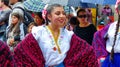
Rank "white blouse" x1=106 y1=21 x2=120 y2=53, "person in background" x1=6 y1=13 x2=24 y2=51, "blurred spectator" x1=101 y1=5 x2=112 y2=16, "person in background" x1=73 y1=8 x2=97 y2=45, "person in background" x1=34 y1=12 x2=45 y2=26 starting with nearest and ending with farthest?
"white blouse" x1=106 y1=21 x2=120 y2=53
"person in background" x1=34 y1=12 x2=45 y2=26
"person in background" x1=6 y1=13 x2=24 y2=51
"person in background" x1=73 y1=8 x2=97 y2=45
"blurred spectator" x1=101 y1=5 x2=112 y2=16

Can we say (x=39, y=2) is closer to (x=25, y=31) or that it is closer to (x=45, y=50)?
(x=25, y=31)

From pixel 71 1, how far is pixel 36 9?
147 cm

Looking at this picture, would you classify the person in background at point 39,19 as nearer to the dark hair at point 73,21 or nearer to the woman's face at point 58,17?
the woman's face at point 58,17

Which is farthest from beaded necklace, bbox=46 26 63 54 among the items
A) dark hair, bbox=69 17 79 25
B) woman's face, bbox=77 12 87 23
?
dark hair, bbox=69 17 79 25

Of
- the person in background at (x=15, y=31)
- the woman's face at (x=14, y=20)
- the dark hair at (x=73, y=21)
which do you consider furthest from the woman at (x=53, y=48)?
the dark hair at (x=73, y=21)

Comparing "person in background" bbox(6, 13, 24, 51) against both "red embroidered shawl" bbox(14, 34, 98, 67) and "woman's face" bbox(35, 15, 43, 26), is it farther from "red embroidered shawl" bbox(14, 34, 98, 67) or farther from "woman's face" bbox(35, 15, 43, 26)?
"red embroidered shawl" bbox(14, 34, 98, 67)

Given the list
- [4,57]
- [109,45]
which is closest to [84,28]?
[109,45]

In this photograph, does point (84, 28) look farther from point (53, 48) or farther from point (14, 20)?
point (53, 48)

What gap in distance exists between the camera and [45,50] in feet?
17.4

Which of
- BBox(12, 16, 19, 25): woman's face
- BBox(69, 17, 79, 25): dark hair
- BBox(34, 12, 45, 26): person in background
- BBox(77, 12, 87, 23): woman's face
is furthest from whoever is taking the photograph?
BBox(69, 17, 79, 25): dark hair

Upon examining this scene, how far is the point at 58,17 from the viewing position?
17.4 ft

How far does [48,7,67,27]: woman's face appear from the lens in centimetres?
530

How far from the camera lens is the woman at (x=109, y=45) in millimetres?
5918

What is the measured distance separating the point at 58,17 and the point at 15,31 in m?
1.76
